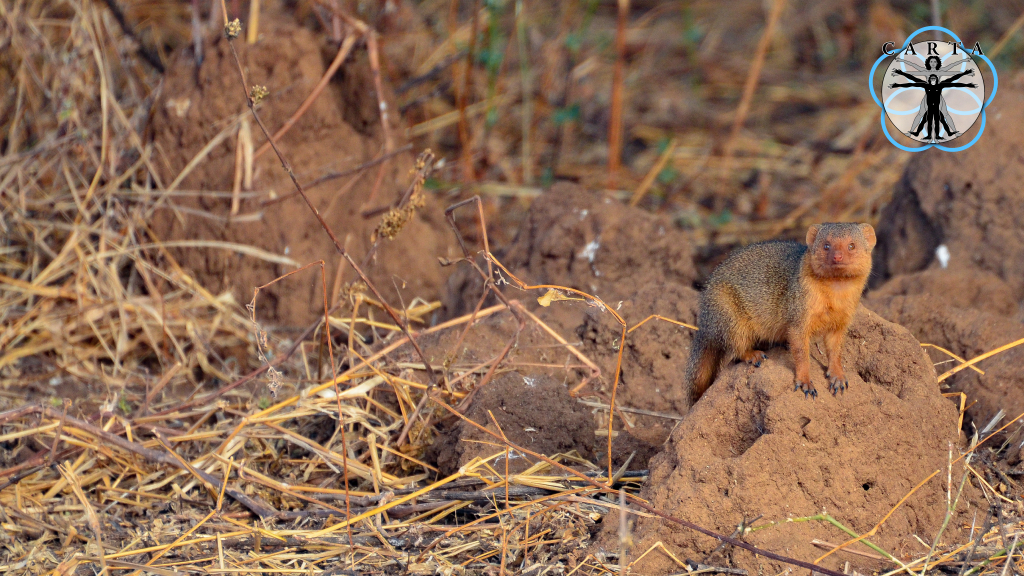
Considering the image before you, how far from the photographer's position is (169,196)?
220 inches

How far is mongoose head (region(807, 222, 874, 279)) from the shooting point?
10.3ft

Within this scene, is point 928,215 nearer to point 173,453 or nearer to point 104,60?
point 173,453

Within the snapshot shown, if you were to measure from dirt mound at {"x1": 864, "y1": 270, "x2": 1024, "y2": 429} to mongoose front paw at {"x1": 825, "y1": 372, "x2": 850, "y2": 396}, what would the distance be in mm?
917

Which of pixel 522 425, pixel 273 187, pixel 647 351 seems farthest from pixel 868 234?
pixel 273 187

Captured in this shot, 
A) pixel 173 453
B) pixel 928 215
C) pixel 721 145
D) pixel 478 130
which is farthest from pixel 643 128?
pixel 173 453

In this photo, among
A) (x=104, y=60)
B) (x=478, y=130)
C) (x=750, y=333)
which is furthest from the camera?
(x=478, y=130)

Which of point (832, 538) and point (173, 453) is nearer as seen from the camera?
point (832, 538)

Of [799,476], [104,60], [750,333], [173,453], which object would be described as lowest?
[173,453]

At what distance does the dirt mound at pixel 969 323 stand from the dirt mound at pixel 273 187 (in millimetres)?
2572

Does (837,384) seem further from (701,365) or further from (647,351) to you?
(647,351)

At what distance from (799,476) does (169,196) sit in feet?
13.1

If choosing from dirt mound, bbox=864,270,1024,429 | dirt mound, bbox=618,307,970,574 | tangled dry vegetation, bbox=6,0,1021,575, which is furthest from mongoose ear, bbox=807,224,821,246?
dirt mound, bbox=864,270,1024,429

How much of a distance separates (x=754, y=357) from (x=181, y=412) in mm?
2493

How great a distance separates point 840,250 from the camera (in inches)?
123
